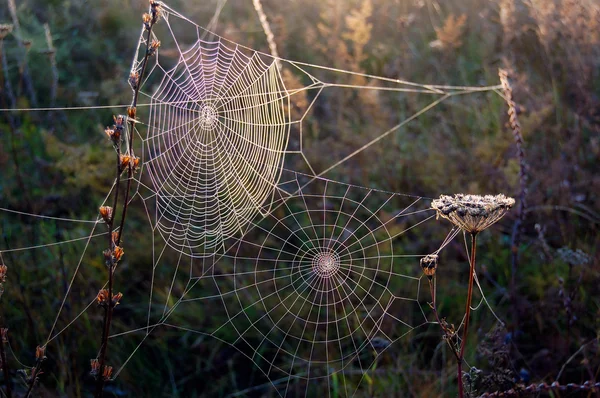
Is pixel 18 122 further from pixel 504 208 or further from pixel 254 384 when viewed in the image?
pixel 504 208

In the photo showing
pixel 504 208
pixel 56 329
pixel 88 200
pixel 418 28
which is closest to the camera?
pixel 504 208

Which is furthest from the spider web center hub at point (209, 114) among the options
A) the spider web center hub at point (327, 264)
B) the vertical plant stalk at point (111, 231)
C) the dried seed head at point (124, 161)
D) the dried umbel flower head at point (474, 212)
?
the dried umbel flower head at point (474, 212)

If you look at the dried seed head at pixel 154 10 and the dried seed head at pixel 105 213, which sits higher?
the dried seed head at pixel 154 10

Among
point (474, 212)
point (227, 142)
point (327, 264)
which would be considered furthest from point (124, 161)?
point (227, 142)

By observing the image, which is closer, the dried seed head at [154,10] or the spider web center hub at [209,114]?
the dried seed head at [154,10]

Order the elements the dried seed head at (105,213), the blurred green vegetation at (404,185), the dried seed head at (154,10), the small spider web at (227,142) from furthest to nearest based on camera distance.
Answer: the blurred green vegetation at (404,185)
the small spider web at (227,142)
the dried seed head at (154,10)
the dried seed head at (105,213)

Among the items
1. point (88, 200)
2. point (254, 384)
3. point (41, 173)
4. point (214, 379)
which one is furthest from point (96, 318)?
point (41, 173)

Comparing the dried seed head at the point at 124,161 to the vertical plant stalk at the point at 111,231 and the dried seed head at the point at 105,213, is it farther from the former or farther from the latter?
the dried seed head at the point at 105,213

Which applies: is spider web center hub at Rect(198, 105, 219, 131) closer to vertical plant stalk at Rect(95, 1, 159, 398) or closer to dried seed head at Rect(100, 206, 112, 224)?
vertical plant stalk at Rect(95, 1, 159, 398)
